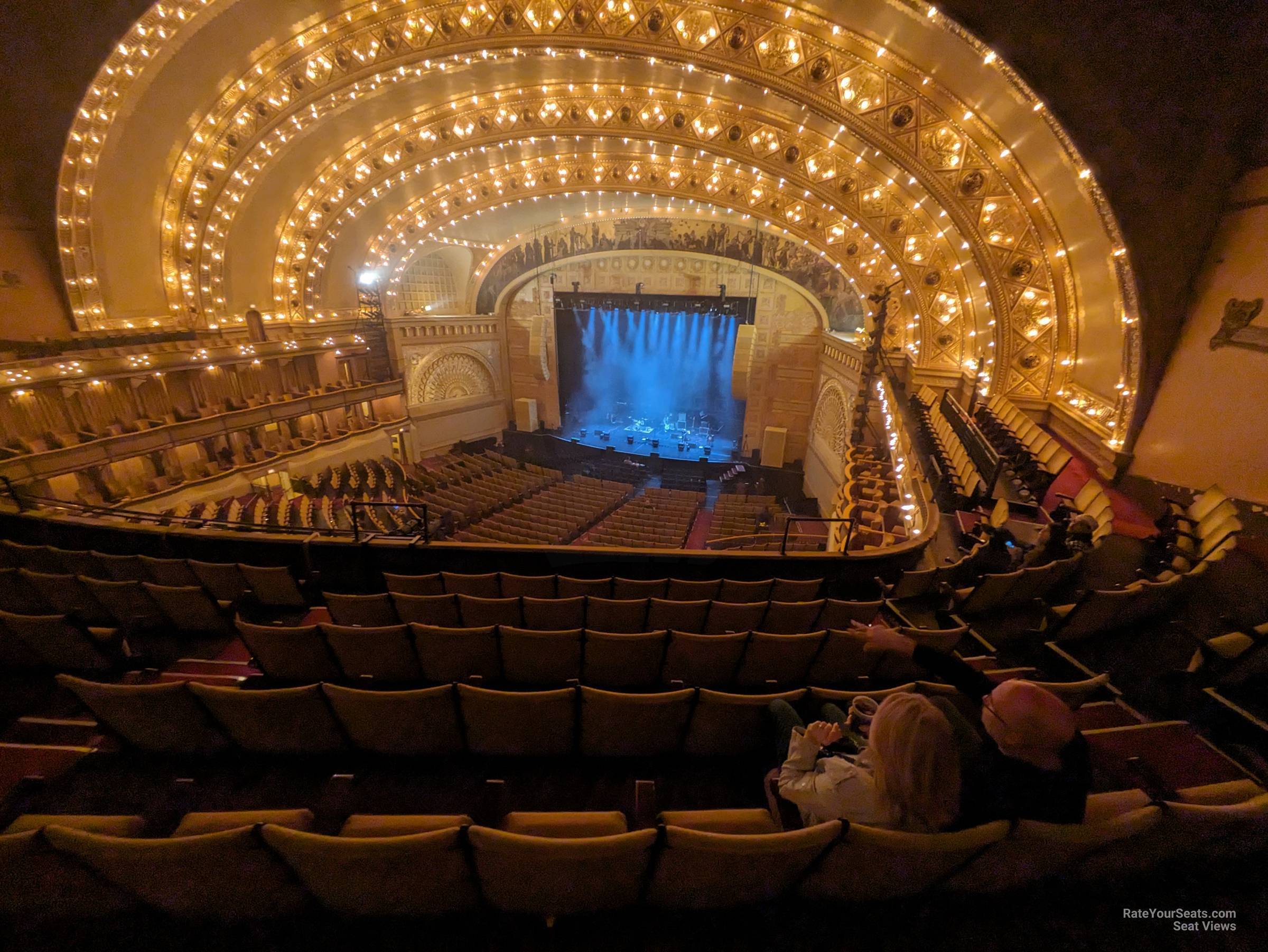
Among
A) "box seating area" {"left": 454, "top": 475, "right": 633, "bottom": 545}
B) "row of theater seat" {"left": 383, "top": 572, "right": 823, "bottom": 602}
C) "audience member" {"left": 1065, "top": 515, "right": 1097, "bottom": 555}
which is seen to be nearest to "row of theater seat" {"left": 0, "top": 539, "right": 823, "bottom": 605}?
"row of theater seat" {"left": 383, "top": 572, "right": 823, "bottom": 602}

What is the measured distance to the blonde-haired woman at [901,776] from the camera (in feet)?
4.90

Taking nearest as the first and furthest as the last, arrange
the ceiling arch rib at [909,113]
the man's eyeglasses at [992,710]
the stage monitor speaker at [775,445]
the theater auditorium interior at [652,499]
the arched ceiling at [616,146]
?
the man's eyeglasses at [992,710] → the theater auditorium interior at [652,499] → the arched ceiling at [616,146] → the ceiling arch rib at [909,113] → the stage monitor speaker at [775,445]

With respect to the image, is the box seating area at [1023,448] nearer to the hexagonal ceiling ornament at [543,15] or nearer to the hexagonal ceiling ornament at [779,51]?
the hexagonal ceiling ornament at [779,51]

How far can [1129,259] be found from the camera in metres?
6.72

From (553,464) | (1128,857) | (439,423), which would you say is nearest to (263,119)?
(439,423)

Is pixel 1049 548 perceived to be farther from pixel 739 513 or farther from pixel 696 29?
pixel 696 29

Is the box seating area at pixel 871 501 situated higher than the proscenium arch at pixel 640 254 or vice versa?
the proscenium arch at pixel 640 254

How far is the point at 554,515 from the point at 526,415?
1004 cm

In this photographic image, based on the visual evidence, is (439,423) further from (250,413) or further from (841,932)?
(841,932)

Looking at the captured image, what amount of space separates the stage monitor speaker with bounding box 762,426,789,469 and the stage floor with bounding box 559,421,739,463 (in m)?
1.62

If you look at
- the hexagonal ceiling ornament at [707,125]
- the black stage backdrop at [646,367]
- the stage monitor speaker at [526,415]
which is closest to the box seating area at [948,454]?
the hexagonal ceiling ornament at [707,125]

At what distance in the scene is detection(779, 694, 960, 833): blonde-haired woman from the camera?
149 cm

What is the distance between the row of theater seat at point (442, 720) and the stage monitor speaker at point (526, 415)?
63.9 ft

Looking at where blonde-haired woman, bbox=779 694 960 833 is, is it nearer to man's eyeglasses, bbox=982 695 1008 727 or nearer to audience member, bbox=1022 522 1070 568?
man's eyeglasses, bbox=982 695 1008 727
